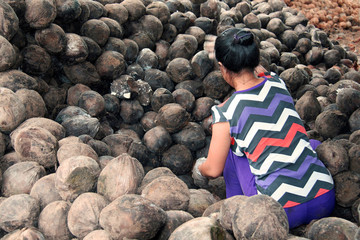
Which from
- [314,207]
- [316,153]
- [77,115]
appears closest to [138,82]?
[77,115]

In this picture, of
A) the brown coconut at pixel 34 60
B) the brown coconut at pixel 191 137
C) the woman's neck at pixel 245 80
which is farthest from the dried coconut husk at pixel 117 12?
the woman's neck at pixel 245 80

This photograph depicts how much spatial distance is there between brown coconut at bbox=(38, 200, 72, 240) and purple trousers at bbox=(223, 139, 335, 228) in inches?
51.9

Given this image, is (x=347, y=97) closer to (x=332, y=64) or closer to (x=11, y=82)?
(x=332, y=64)

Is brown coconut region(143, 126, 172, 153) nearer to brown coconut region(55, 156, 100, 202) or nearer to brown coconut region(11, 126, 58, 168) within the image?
brown coconut region(11, 126, 58, 168)

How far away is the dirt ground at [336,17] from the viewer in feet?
27.1

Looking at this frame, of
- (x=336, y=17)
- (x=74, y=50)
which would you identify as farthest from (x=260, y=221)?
(x=336, y=17)

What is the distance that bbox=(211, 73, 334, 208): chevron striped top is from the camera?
228 centimetres

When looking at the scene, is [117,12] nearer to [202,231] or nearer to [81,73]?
[81,73]

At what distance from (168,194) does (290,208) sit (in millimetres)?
852

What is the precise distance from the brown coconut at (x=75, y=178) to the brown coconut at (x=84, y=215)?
15 centimetres

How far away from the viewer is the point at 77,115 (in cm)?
328

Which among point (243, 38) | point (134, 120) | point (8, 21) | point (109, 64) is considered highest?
point (243, 38)

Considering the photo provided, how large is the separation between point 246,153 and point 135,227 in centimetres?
109

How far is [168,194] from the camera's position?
2018 millimetres
